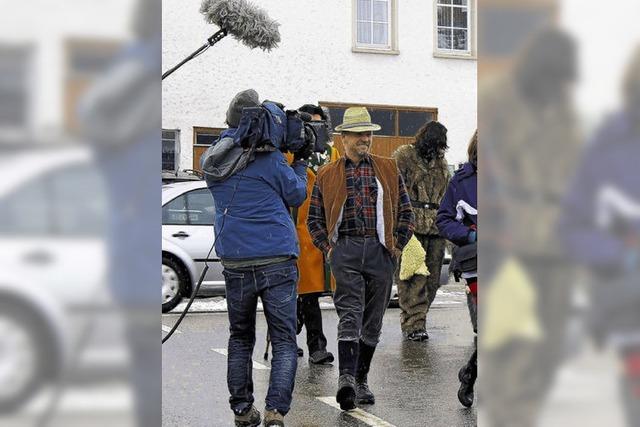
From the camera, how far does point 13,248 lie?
235 centimetres

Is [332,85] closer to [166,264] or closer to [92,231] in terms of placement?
[166,264]

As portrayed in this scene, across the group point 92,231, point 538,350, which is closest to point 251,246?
point 92,231

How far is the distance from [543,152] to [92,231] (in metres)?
1.01

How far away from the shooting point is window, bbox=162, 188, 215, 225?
13.4 metres

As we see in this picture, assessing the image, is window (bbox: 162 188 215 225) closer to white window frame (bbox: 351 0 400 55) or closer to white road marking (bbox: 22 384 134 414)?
white road marking (bbox: 22 384 134 414)

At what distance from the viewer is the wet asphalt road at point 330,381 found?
6.64 metres

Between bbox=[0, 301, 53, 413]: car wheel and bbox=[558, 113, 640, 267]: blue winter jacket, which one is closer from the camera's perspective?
bbox=[558, 113, 640, 267]: blue winter jacket

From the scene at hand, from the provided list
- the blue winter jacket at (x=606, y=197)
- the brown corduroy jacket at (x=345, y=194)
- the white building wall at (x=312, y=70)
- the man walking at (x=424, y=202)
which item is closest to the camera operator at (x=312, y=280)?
the man walking at (x=424, y=202)

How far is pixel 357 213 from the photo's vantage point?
6.66m

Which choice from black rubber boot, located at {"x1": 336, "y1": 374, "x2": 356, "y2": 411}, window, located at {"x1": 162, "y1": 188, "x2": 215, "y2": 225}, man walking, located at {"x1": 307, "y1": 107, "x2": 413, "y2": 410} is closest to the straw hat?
man walking, located at {"x1": 307, "y1": 107, "x2": 413, "y2": 410}

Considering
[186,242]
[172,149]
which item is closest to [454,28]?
[172,149]

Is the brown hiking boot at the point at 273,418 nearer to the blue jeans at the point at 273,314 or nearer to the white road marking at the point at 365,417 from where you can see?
the blue jeans at the point at 273,314

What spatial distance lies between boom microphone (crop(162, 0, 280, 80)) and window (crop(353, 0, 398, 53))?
19.5 m

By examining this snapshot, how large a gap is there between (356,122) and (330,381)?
215 cm
